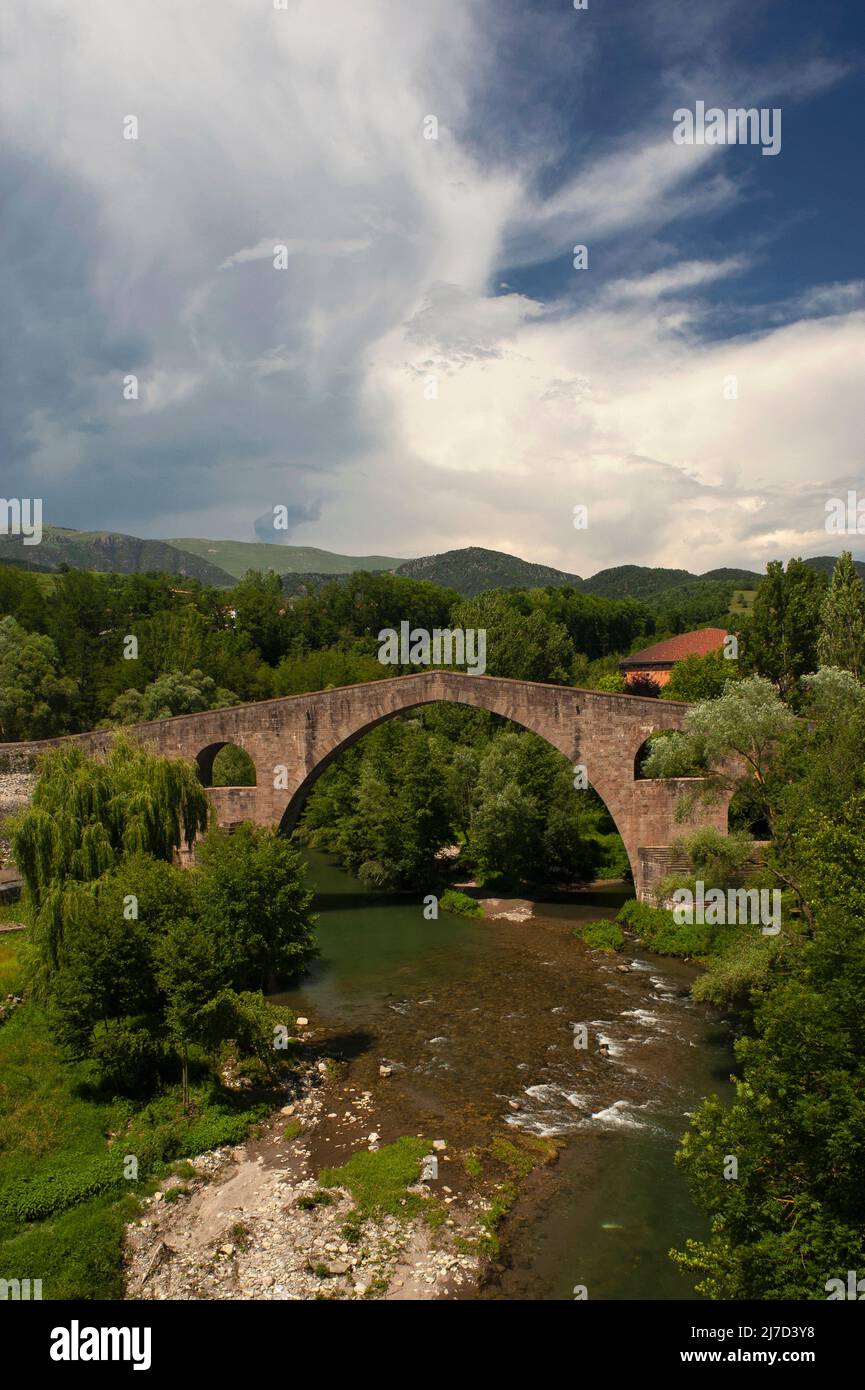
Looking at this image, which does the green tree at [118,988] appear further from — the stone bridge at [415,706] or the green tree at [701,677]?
the green tree at [701,677]

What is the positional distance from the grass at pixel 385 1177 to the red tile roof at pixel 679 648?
5466 centimetres

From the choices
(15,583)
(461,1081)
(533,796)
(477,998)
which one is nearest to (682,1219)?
(461,1081)

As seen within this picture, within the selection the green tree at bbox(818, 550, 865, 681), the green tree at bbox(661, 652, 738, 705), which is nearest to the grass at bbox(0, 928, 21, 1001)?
the green tree at bbox(661, 652, 738, 705)

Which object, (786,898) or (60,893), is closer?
(60,893)

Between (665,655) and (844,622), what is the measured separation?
34.2 metres

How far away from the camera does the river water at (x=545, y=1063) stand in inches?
476

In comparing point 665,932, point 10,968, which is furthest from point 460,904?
point 10,968

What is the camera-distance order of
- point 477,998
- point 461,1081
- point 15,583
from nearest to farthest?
1. point 461,1081
2. point 477,998
3. point 15,583

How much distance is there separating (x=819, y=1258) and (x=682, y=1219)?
5.12 metres

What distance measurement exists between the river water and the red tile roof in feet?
133

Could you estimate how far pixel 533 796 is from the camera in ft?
113

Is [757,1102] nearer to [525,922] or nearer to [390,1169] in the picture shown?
[390,1169]

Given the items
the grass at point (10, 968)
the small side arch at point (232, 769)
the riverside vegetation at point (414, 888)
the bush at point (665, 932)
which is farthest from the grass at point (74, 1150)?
the small side arch at point (232, 769)
